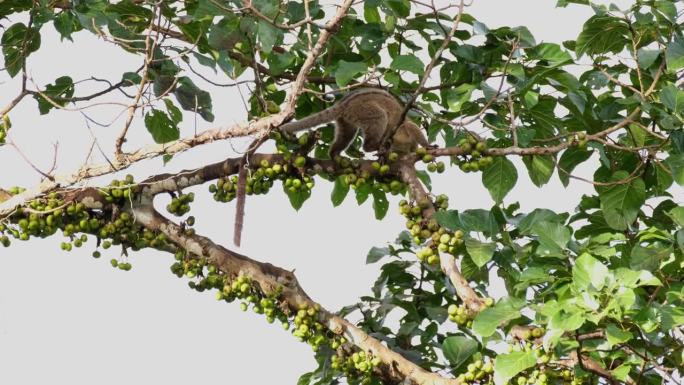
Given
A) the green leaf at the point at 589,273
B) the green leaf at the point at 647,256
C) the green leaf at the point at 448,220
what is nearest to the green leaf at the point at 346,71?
the green leaf at the point at 448,220

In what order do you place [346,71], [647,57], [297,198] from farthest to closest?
[297,198]
[647,57]
[346,71]

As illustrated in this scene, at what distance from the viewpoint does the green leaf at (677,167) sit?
3662 mm

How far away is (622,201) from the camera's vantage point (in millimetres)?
3980

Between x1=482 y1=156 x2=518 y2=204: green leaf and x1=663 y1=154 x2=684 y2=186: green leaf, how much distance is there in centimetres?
73

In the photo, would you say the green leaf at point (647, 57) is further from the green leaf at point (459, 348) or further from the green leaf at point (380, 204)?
the green leaf at point (380, 204)

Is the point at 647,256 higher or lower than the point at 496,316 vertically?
higher

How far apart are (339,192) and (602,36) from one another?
1.50 metres

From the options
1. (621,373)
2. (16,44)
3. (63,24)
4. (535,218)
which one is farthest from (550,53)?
(16,44)

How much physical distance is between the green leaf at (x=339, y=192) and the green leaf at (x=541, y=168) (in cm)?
94

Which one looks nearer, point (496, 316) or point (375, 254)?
point (496, 316)

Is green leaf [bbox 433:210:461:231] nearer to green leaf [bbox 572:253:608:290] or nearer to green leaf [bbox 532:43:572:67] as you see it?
green leaf [bbox 572:253:608:290]

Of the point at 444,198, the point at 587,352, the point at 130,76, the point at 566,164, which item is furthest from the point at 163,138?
the point at 587,352

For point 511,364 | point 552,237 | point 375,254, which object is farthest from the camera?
point 375,254

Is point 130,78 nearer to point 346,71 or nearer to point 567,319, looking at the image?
point 346,71
